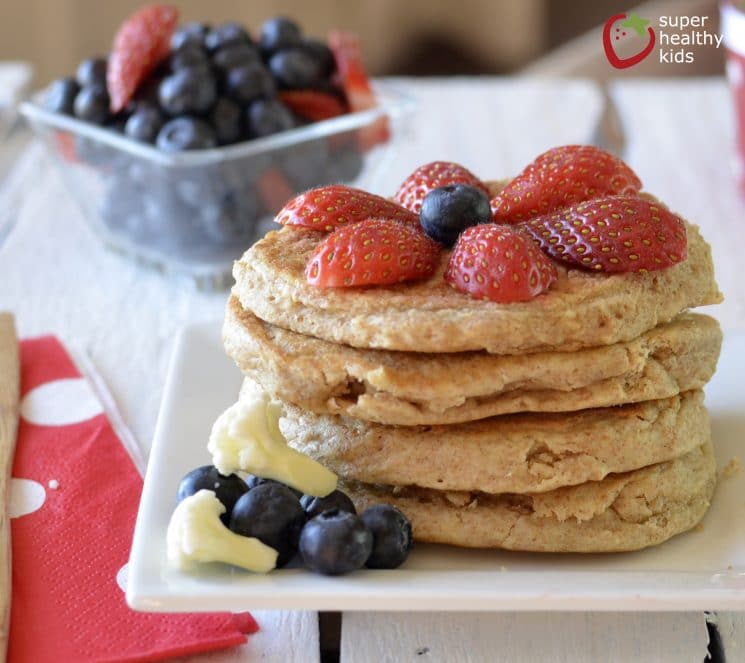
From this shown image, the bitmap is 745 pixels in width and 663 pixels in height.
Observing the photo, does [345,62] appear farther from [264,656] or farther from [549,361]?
[264,656]

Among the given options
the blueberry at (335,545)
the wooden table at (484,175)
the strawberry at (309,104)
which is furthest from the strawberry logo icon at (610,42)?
the blueberry at (335,545)

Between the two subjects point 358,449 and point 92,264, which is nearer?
point 358,449

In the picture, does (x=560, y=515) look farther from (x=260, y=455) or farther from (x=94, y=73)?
(x=94, y=73)

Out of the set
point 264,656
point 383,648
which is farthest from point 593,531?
point 264,656

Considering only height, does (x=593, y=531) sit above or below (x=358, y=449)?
below

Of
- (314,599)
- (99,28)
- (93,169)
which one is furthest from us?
(99,28)

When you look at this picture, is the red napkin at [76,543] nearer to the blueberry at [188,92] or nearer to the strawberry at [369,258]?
the strawberry at [369,258]

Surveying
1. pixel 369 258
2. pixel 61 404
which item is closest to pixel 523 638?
pixel 369 258
